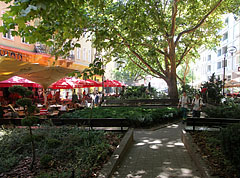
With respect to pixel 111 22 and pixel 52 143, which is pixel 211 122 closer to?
pixel 52 143

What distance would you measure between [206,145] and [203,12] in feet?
45.8

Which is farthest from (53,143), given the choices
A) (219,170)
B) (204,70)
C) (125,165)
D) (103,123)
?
(204,70)

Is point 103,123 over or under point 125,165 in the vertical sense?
over

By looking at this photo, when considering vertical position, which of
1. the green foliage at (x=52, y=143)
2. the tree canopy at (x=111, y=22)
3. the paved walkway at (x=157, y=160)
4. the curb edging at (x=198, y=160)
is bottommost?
the paved walkway at (x=157, y=160)

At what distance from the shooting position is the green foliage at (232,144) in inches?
149

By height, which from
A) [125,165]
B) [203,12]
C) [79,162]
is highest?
[203,12]

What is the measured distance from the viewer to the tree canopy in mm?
4234

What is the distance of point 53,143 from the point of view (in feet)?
17.3

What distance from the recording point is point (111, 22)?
1320 centimetres

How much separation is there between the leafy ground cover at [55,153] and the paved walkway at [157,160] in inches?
23.0

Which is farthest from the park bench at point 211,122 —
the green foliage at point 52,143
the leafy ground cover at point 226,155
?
the green foliage at point 52,143

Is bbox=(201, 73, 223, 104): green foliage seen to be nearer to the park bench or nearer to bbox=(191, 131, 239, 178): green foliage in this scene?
the park bench

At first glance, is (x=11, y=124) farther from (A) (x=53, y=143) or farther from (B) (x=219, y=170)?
(B) (x=219, y=170)

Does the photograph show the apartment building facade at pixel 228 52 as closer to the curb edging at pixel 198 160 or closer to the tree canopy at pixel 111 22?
the tree canopy at pixel 111 22
